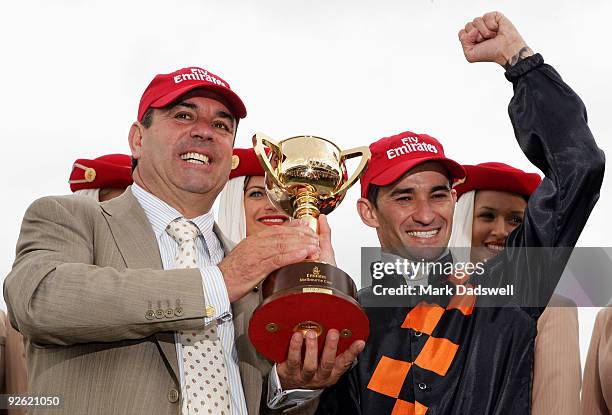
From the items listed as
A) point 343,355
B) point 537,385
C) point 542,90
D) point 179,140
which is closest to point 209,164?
point 179,140

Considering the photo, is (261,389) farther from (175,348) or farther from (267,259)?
(267,259)

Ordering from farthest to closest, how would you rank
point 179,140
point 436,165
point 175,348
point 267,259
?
point 436,165
point 179,140
point 175,348
point 267,259

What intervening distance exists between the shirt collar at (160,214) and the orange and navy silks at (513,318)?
2.14 feet

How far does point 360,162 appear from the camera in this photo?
228cm

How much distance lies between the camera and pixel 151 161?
266 cm

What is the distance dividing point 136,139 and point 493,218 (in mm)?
1752

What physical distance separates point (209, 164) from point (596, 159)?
120 cm

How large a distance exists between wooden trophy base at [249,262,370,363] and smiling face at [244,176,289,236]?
5.37 ft

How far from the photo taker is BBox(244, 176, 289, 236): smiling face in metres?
3.66

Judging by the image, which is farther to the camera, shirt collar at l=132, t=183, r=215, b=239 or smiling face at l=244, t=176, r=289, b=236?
smiling face at l=244, t=176, r=289, b=236

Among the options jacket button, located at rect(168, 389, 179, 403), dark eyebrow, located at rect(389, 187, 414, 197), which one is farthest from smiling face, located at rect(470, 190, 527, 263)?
jacket button, located at rect(168, 389, 179, 403)

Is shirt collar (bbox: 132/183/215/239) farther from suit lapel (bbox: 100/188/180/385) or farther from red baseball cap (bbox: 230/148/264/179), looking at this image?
red baseball cap (bbox: 230/148/264/179)

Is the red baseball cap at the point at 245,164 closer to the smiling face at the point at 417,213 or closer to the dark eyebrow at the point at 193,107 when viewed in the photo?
the smiling face at the point at 417,213

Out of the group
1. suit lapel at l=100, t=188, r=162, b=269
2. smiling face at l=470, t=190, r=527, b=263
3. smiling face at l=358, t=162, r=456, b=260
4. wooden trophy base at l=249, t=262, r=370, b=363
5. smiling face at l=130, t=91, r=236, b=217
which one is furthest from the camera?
smiling face at l=470, t=190, r=527, b=263
